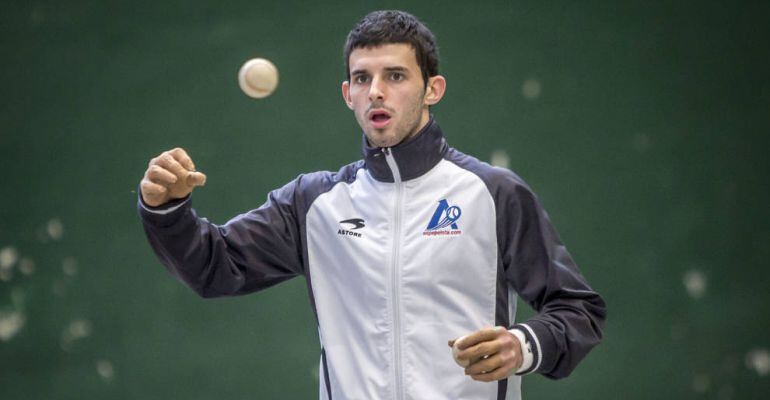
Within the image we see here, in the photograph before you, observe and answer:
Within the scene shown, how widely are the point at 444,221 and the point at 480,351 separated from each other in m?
0.42

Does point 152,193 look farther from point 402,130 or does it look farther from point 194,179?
point 402,130

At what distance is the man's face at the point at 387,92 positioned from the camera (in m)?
2.15

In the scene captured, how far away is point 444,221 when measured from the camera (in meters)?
2.10

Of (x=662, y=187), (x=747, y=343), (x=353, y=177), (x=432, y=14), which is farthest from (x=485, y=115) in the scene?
(x=353, y=177)

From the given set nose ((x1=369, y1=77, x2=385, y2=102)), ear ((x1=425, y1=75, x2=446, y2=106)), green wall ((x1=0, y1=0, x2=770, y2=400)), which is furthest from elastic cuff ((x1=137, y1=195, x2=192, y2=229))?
green wall ((x1=0, y1=0, x2=770, y2=400))

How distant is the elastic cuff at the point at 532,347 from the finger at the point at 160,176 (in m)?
0.74

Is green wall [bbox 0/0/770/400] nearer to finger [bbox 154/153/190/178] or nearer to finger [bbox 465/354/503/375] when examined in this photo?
finger [bbox 154/153/190/178]

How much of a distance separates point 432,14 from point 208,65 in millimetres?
911

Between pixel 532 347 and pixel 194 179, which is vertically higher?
pixel 194 179

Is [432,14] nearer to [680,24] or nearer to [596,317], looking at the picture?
[680,24]

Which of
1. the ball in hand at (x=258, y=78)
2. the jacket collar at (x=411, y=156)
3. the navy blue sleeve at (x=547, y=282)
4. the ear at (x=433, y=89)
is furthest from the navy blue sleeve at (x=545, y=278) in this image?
the ball in hand at (x=258, y=78)

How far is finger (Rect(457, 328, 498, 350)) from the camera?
1.75 metres

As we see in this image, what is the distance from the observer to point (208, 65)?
12.5ft

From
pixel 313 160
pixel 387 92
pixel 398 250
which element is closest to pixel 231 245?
pixel 398 250
